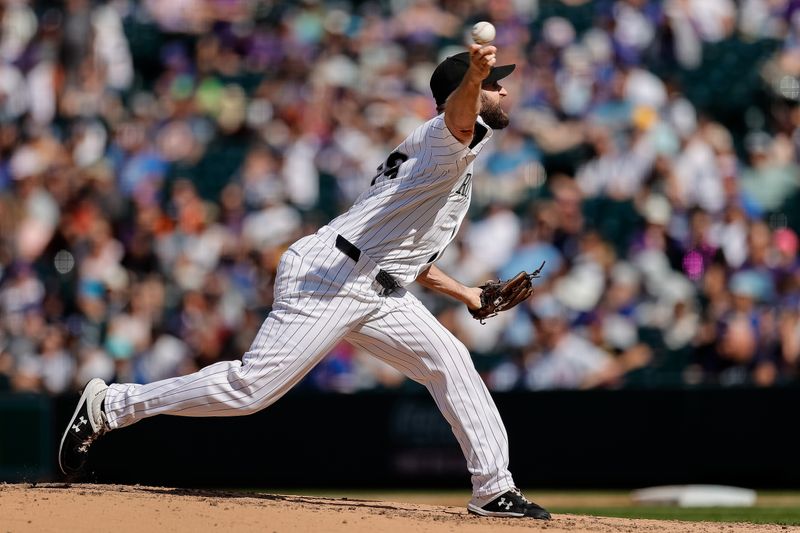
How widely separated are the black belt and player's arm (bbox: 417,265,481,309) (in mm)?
388

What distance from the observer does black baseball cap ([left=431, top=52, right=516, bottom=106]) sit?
5.87 metres

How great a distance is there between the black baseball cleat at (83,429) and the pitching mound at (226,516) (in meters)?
0.13

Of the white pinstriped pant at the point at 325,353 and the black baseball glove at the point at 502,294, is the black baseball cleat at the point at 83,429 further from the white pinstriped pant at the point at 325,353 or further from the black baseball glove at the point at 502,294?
the black baseball glove at the point at 502,294

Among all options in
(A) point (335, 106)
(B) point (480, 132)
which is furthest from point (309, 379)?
(B) point (480, 132)

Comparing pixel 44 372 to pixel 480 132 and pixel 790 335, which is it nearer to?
pixel 790 335

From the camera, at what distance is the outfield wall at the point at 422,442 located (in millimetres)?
10719

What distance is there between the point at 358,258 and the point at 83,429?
1459mm

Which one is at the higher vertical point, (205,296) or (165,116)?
(165,116)

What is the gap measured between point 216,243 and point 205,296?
651 millimetres

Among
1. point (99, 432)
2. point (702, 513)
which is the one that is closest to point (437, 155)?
point (99, 432)

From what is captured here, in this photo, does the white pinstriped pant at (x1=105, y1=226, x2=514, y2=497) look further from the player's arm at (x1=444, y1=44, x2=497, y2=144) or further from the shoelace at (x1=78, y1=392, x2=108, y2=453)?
the player's arm at (x1=444, y1=44, x2=497, y2=144)

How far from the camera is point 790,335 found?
10.8m

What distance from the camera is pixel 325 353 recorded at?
5.88 meters

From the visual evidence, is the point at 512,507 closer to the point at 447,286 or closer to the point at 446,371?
the point at 446,371
